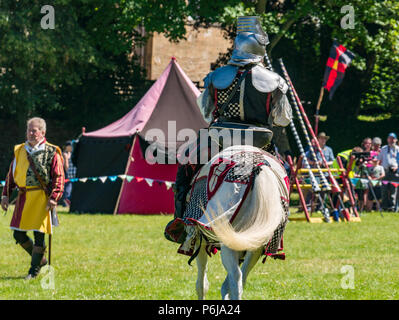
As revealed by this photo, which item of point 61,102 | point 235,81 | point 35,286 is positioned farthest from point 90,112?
point 235,81

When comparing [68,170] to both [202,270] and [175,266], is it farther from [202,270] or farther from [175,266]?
[202,270]

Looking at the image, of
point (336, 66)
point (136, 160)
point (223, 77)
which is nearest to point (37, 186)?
point (223, 77)

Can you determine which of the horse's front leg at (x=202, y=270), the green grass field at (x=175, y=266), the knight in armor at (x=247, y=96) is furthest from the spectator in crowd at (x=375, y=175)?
the knight in armor at (x=247, y=96)

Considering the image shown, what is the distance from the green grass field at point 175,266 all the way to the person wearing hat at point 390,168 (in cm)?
410

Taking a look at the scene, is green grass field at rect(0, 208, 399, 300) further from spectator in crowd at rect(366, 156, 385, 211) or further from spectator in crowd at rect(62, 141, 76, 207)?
spectator in crowd at rect(62, 141, 76, 207)

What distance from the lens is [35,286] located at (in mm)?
7918

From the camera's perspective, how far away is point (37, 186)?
8.49 m

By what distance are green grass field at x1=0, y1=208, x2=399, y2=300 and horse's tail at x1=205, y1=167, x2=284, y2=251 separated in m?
1.99

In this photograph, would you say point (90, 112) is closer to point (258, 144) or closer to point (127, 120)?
point (127, 120)

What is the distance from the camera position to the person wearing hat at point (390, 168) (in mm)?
18578

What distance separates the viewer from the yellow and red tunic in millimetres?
8406

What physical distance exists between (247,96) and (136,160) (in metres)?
11.6

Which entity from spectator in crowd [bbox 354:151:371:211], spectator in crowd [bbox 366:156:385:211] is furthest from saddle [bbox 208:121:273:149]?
spectator in crowd [bbox 366:156:385:211]

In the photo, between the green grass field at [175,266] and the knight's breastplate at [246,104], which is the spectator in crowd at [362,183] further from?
the knight's breastplate at [246,104]
